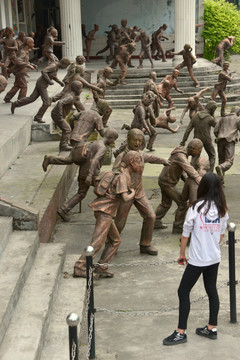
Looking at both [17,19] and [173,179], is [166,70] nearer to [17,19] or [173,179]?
[17,19]

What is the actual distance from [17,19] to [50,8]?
5.10 m

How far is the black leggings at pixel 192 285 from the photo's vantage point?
644cm

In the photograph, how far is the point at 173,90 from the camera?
21984 millimetres

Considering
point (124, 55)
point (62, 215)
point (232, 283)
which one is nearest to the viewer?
point (232, 283)

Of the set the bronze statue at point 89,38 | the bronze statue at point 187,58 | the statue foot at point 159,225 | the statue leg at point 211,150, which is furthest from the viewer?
the bronze statue at point 89,38

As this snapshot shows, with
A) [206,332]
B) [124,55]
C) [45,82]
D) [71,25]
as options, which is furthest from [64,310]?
[71,25]

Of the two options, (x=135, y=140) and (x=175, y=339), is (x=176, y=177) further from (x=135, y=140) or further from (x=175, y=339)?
(x=175, y=339)

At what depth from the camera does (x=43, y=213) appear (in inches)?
368

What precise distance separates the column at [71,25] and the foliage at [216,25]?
649cm

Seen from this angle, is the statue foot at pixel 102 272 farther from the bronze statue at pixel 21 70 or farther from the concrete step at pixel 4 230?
the bronze statue at pixel 21 70

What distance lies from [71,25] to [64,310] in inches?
704

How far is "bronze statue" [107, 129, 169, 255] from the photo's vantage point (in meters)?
8.86

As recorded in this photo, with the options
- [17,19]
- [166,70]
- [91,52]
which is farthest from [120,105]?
[91,52]

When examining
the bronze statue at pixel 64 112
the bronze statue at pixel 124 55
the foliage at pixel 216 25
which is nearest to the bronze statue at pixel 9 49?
the bronze statue at pixel 124 55
